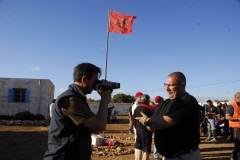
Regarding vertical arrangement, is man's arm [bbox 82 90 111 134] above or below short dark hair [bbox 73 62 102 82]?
below

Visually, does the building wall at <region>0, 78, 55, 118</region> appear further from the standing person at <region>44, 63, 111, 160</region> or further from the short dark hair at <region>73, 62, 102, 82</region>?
the standing person at <region>44, 63, 111, 160</region>

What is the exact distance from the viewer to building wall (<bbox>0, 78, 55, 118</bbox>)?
19234 millimetres

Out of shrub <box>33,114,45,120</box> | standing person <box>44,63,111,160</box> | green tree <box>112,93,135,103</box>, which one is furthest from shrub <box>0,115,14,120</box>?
green tree <box>112,93,135,103</box>

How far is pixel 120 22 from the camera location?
13.9 metres

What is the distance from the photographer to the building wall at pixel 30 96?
19234 millimetres

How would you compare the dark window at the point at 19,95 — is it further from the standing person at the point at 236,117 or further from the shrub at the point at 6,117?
the standing person at the point at 236,117

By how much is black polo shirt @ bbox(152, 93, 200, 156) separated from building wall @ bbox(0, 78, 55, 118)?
18.1m

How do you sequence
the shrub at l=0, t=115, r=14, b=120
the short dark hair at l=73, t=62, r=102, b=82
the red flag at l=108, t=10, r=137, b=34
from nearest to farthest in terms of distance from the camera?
1. the short dark hair at l=73, t=62, r=102, b=82
2. the red flag at l=108, t=10, r=137, b=34
3. the shrub at l=0, t=115, r=14, b=120

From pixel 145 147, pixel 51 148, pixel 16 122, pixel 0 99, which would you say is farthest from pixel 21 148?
pixel 0 99

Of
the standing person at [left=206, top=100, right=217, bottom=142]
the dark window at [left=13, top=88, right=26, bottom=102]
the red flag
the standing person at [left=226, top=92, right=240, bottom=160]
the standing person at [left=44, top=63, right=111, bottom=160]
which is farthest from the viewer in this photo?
the dark window at [left=13, top=88, right=26, bottom=102]

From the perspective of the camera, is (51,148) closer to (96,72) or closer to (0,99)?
(96,72)

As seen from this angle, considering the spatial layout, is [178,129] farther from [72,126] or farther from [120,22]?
[120,22]

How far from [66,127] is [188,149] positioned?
1541mm

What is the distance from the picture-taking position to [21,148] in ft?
28.5
